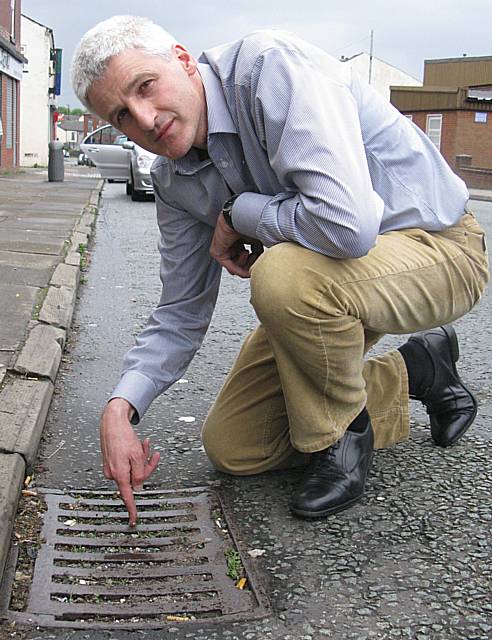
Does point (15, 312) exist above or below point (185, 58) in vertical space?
below

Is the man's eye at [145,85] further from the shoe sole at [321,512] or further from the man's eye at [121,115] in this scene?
the shoe sole at [321,512]

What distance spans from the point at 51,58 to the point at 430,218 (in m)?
50.0

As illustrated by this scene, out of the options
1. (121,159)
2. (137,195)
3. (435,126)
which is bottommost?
(137,195)

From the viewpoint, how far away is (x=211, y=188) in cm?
256

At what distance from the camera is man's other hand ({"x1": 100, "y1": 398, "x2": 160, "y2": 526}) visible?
2303mm

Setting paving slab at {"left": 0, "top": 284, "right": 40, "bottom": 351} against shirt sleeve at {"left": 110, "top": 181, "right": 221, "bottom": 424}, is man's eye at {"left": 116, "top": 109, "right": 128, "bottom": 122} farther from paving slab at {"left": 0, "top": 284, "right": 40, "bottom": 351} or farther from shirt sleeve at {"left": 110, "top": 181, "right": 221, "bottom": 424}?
paving slab at {"left": 0, "top": 284, "right": 40, "bottom": 351}

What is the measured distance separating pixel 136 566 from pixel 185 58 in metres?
1.35

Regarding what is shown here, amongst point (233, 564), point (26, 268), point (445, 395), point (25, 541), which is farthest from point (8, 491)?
point (26, 268)

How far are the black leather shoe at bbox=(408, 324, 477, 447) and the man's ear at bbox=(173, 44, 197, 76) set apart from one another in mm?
1261

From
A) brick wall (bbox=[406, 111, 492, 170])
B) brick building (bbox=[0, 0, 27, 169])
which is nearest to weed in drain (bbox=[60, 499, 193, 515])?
brick building (bbox=[0, 0, 27, 169])

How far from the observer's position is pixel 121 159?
872 inches

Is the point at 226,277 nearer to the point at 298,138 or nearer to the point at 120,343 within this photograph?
the point at 120,343

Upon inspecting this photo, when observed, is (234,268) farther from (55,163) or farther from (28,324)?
(55,163)

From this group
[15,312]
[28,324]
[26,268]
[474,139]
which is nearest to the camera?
[28,324]
